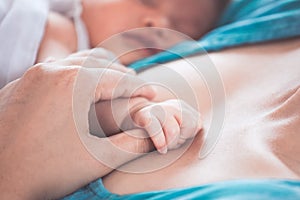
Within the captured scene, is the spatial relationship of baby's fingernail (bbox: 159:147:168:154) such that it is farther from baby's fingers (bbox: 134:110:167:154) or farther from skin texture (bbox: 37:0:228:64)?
skin texture (bbox: 37:0:228:64)

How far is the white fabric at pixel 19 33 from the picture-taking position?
0.73 meters

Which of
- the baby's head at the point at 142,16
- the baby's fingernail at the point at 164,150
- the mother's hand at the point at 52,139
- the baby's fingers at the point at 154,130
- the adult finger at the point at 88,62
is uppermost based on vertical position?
the baby's head at the point at 142,16

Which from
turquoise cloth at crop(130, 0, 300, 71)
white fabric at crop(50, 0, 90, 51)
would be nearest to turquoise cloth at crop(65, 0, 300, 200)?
turquoise cloth at crop(130, 0, 300, 71)

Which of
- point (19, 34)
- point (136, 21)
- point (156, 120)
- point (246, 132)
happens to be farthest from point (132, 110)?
point (136, 21)

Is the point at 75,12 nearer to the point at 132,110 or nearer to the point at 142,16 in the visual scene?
the point at 142,16

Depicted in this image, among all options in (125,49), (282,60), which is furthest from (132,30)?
(282,60)

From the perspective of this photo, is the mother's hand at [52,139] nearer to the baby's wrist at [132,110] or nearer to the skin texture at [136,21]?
the baby's wrist at [132,110]

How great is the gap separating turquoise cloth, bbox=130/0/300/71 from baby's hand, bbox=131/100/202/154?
0.23 meters

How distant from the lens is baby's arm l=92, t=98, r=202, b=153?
0.59 metres

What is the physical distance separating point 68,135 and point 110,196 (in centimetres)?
9

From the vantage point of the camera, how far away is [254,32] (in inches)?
32.6

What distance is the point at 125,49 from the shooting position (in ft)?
2.95

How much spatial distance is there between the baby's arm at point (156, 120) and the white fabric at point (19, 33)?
8.0 inches

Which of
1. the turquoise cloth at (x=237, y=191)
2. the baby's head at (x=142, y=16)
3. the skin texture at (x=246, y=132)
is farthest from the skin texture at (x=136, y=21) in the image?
the turquoise cloth at (x=237, y=191)
